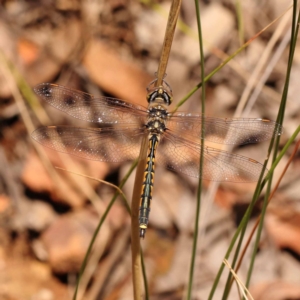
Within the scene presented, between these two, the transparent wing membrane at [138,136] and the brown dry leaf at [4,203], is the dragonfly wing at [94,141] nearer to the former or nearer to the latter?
the transparent wing membrane at [138,136]

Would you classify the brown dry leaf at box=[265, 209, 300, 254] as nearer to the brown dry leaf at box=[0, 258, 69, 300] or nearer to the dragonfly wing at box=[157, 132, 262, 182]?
the dragonfly wing at box=[157, 132, 262, 182]

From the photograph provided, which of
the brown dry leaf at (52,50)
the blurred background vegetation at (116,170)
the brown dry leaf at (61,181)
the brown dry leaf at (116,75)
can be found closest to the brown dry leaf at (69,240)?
the blurred background vegetation at (116,170)

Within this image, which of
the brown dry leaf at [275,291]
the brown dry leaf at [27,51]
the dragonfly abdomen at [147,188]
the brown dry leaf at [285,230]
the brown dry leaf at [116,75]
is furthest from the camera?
the brown dry leaf at [27,51]

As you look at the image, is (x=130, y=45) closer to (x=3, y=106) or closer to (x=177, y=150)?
(x=3, y=106)

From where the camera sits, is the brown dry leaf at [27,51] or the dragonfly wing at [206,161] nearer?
the dragonfly wing at [206,161]

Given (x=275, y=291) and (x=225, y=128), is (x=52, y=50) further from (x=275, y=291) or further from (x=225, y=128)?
(x=275, y=291)

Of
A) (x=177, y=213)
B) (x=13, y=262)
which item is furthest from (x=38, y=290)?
(x=177, y=213)

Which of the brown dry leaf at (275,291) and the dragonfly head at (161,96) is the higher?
the dragonfly head at (161,96)
